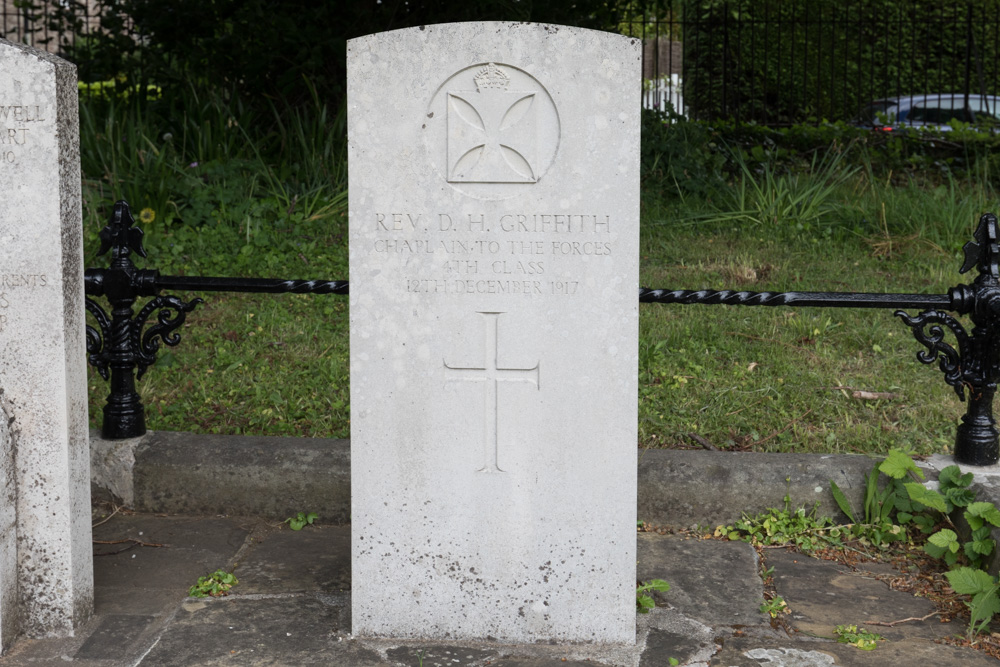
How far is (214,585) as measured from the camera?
10.8ft

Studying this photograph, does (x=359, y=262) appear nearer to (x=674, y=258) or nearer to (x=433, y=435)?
(x=433, y=435)

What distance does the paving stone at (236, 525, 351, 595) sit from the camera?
3.34 m

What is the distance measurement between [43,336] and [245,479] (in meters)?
1.20

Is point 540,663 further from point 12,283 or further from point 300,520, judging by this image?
point 12,283

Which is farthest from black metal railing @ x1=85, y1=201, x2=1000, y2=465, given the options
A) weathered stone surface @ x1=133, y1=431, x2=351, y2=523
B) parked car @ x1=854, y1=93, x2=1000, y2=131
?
parked car @ x1=854, y1=93, x2=1000, y2=131

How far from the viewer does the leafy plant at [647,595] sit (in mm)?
3158

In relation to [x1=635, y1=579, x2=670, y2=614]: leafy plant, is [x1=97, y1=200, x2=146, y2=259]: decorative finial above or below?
above

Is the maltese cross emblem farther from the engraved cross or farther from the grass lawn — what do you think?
the grass lawn

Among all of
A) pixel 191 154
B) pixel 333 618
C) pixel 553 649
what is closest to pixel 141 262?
pixel 191 154

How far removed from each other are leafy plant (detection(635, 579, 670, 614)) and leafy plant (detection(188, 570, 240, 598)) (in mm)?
1268

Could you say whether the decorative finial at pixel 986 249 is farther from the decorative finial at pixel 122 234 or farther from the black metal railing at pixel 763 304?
the decorative finial at pixel 122 234

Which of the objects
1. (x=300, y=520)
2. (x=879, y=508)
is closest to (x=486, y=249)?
(x=300, y=520)

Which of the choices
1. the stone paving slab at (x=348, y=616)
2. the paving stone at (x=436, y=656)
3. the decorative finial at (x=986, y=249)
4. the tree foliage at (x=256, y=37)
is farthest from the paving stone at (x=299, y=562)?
the tree foliage at (x=256, y=37)

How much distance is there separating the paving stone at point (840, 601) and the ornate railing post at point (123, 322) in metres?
2.26
